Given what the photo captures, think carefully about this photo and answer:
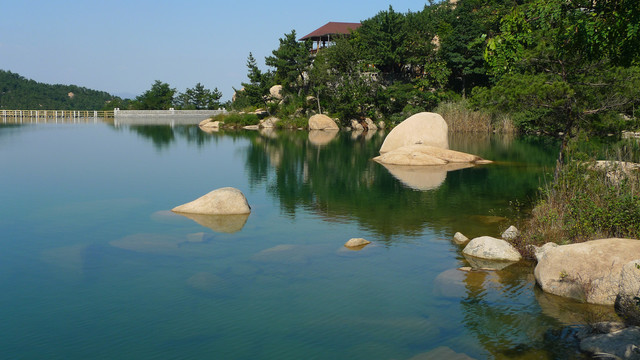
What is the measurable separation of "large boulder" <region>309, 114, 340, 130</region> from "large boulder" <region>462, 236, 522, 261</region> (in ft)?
150

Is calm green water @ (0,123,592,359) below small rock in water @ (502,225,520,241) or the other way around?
below

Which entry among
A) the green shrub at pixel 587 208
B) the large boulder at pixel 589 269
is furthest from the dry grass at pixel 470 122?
the large boulder at pixel 589 269

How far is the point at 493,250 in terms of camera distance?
11.3 metres

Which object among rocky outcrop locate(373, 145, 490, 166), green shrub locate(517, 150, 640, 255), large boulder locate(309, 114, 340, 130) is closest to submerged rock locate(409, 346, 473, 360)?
green shrub locate(517, 150, 640, 255)

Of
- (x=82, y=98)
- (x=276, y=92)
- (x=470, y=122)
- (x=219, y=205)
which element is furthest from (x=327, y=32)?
(x=82, y=98)

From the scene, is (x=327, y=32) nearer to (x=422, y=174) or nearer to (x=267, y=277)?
(x=422, y=174)

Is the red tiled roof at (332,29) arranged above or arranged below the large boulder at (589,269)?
above

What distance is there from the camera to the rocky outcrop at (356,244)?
12297mm

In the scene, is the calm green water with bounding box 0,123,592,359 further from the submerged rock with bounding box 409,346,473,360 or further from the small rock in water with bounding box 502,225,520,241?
the small rock in water with bounding box 502,225,520,241

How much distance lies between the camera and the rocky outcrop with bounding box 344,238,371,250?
1230 cm

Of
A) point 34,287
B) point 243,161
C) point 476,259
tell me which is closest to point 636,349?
point 476,259

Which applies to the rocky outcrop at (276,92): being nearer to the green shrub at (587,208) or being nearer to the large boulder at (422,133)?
the large boulder at (422,133)

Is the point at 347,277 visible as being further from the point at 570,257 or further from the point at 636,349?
the point at 636,349

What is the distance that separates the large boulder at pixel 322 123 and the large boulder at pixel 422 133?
84.8 ft
